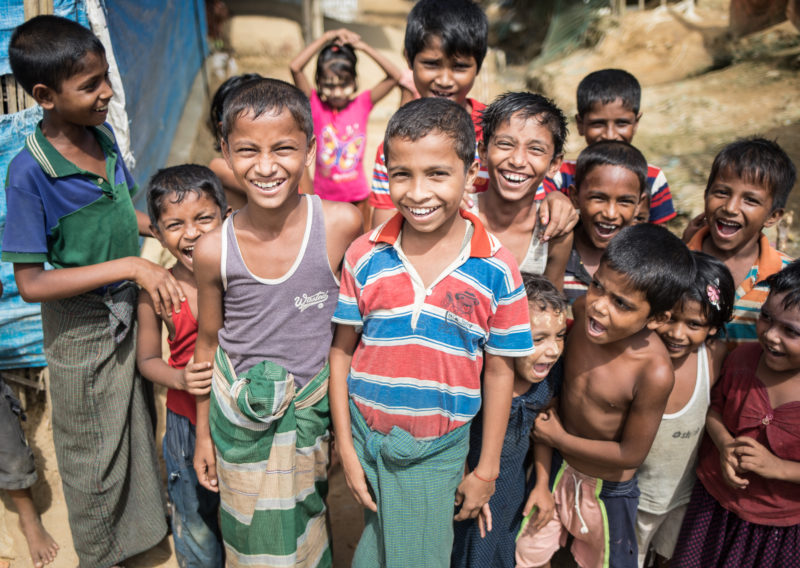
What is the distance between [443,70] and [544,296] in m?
1.14

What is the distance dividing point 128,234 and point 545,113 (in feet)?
5.20

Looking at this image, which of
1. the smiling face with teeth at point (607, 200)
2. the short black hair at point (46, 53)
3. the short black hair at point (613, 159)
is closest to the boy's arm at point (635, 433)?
the smiling face with teeth at point (607, 200)

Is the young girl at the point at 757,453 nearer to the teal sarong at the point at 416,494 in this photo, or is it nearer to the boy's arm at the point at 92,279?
the teal sarong at the point at 416,494

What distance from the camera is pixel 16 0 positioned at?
2.78 m

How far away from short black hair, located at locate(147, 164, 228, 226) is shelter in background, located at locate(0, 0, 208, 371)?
1197mm

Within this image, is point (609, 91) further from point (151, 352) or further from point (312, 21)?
point (312, 21)

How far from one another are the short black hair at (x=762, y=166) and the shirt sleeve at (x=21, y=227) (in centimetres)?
244

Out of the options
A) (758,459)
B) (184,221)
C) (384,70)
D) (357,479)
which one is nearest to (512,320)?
(357,479)

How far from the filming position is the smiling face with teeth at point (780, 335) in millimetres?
1781

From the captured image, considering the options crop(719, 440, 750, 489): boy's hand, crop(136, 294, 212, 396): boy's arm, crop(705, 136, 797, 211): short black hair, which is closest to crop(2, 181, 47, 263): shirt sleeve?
crop(136, 294, 212, 396): boy's arm

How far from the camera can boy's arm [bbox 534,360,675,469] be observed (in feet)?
5.94

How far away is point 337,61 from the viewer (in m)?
3.72

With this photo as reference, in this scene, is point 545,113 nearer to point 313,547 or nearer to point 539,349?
point 539,349

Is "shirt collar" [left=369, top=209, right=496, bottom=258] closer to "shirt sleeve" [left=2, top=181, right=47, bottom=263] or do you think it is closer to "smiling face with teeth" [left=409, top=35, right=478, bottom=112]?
"smiling face with teeth" [left=409, top=35, right=478, bottom=112]
